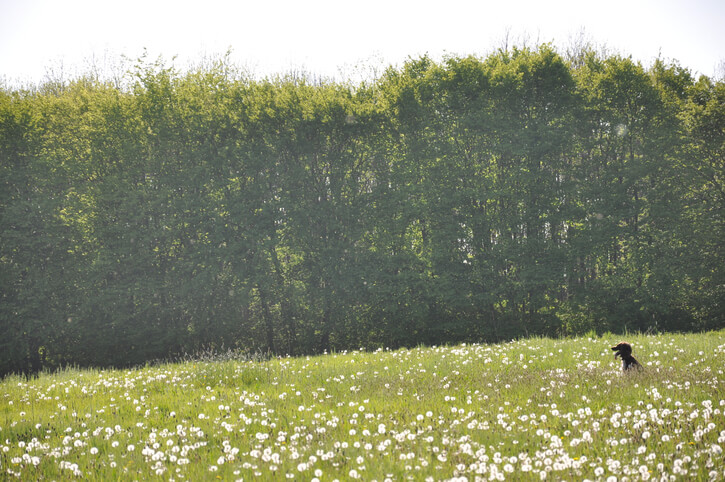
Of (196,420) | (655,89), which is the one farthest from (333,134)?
(196,420)

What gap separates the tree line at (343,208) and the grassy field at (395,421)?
8549mm

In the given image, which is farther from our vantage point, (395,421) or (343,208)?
(343,208)

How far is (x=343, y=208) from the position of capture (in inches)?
742

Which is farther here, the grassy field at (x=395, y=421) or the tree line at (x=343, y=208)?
the tree line at (x=343, y=208)

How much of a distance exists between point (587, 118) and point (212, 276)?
53.5ft

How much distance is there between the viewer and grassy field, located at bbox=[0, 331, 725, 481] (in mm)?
4121

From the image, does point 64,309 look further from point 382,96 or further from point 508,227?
point 508,227

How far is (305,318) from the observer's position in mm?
19172

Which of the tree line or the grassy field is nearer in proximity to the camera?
the grassy field

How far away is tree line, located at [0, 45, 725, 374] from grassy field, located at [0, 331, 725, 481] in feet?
28.0

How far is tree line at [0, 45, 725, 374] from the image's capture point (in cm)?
1811

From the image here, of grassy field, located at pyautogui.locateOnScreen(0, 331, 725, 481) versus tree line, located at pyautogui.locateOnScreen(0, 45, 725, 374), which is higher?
tree line, located at pyautogui.locateOnScreen(0, 45, 725, 374)

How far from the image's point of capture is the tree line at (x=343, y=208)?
59.4 feet

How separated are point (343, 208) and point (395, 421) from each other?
13855 millimetres
